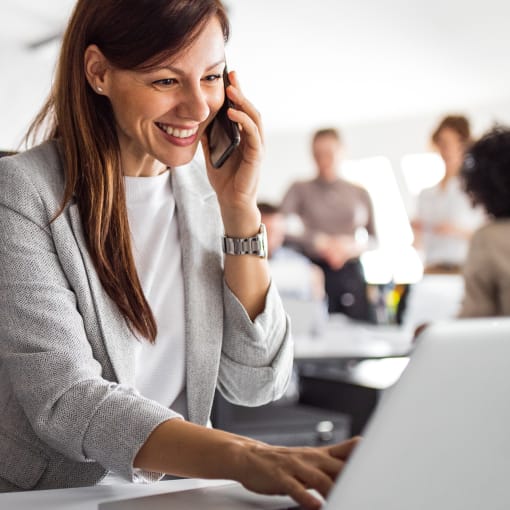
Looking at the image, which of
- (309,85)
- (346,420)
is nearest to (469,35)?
(309,85)

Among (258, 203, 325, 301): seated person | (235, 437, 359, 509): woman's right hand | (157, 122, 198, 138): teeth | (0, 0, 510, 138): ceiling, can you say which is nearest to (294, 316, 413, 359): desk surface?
(258, 203, 325, 301): seated person

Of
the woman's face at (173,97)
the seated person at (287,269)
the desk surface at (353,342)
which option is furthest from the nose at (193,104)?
the desk surface at (353,342)

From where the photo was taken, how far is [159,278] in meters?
1.31

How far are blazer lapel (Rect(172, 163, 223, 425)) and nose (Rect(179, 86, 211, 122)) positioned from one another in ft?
0.58

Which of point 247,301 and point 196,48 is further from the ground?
point 196,48

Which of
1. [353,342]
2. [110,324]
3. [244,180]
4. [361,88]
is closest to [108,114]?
[244,180]

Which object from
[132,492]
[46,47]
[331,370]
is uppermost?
[46,47]

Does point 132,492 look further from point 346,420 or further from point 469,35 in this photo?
point 469,35

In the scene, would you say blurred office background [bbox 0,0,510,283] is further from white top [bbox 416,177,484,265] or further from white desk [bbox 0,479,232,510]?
white desk [bbox 0,479,232,510]

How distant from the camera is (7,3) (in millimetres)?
7312

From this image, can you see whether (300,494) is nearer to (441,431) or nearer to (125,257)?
(441,431)

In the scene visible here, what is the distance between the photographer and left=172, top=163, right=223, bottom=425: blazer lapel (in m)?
1.25

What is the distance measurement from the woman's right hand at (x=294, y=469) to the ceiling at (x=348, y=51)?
6395 mm

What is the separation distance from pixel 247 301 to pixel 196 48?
0.37 meters
